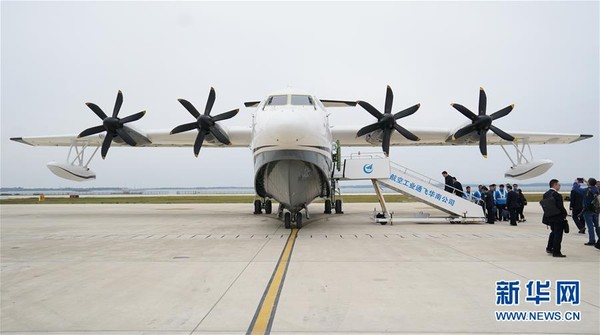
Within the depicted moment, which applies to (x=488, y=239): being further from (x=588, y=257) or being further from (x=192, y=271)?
(x=192, y=271)

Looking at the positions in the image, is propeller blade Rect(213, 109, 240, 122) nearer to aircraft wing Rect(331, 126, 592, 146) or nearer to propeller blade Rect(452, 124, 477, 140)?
aircraft wing Rect(331, 126, 592, 146)

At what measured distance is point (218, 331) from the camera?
3988 mm

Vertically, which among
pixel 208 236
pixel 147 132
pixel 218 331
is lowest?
pixel 208 236

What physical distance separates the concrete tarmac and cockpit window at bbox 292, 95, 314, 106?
4.53 meters

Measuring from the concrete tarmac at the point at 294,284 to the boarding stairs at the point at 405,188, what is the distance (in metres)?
4.59

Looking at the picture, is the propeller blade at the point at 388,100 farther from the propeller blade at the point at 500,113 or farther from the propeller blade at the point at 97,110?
the propeller blade at the point at 97,110

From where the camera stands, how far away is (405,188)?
1581 centimetres

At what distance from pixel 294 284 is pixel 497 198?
13.6 metres

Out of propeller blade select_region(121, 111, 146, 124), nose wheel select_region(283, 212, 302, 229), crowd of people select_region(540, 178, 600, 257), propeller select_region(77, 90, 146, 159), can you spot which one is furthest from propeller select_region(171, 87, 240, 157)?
crowd of people select_region(540, 178, 600, 257)

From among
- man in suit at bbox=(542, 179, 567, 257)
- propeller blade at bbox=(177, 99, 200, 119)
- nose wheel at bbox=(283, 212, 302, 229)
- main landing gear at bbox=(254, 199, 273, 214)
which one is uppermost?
propeller blade at bbox=(177, 99, 200, 119)

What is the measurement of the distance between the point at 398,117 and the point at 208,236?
9458mm

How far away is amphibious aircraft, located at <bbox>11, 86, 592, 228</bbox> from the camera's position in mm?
11922

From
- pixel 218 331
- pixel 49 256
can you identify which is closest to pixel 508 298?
pixel 218 331

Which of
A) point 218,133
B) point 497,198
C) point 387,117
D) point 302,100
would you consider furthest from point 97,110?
point 497,198
